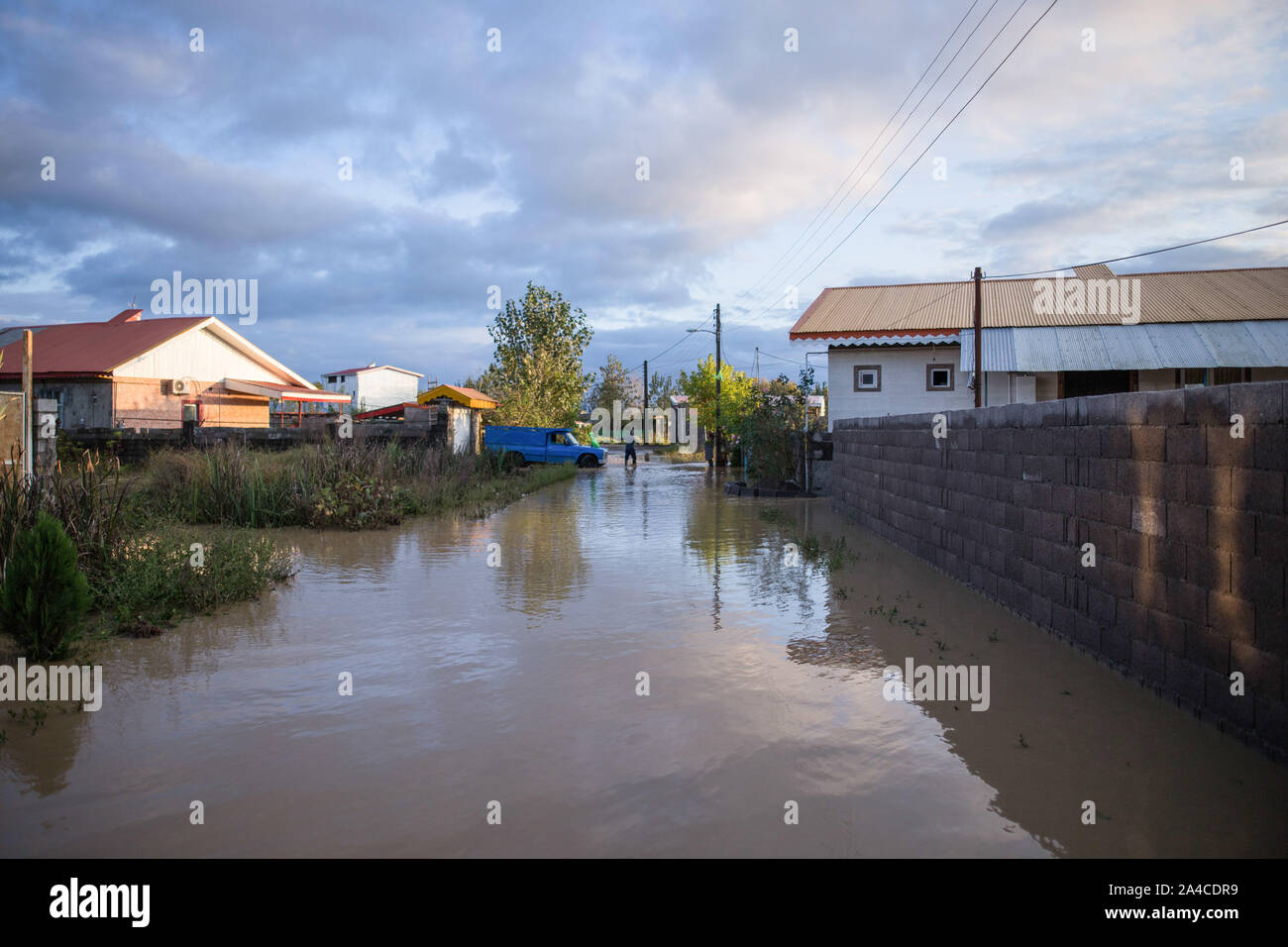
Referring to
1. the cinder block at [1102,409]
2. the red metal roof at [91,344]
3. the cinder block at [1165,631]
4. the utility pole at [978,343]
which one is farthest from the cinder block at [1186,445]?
the red metal roof at [91,344]

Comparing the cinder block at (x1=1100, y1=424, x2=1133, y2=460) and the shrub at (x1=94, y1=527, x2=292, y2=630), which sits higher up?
the cinder block at (x1=1100, y1=424, x2=1133, y2=460)

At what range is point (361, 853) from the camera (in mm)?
3557

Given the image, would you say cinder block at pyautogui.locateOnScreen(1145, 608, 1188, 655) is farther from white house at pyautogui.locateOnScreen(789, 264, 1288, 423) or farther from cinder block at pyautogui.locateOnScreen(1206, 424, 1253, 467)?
white house at pyautogui.locateOnScreen(789, 264, 1288, 423)

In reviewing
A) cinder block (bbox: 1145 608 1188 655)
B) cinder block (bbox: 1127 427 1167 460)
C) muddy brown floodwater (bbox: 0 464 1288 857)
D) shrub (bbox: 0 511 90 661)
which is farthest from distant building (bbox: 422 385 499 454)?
cinder block (bbox: 1145 608 1188 655)

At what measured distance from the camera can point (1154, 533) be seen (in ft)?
18.5

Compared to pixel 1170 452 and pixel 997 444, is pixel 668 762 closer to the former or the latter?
pixel 1170 452

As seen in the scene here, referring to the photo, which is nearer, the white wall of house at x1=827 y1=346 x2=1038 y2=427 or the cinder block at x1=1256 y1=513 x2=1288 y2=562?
the cinder block at x1=1256 y1=513 x2=1288 y2=562

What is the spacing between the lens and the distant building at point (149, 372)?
112 feet

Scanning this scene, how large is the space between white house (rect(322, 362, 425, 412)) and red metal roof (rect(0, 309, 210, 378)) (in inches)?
1250

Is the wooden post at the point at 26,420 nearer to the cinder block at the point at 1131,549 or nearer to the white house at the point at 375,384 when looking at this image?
the cinder block at the point at 1131,549

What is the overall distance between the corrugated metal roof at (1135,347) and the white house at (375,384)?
58840mm

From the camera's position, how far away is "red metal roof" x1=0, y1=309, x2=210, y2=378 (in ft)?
112
